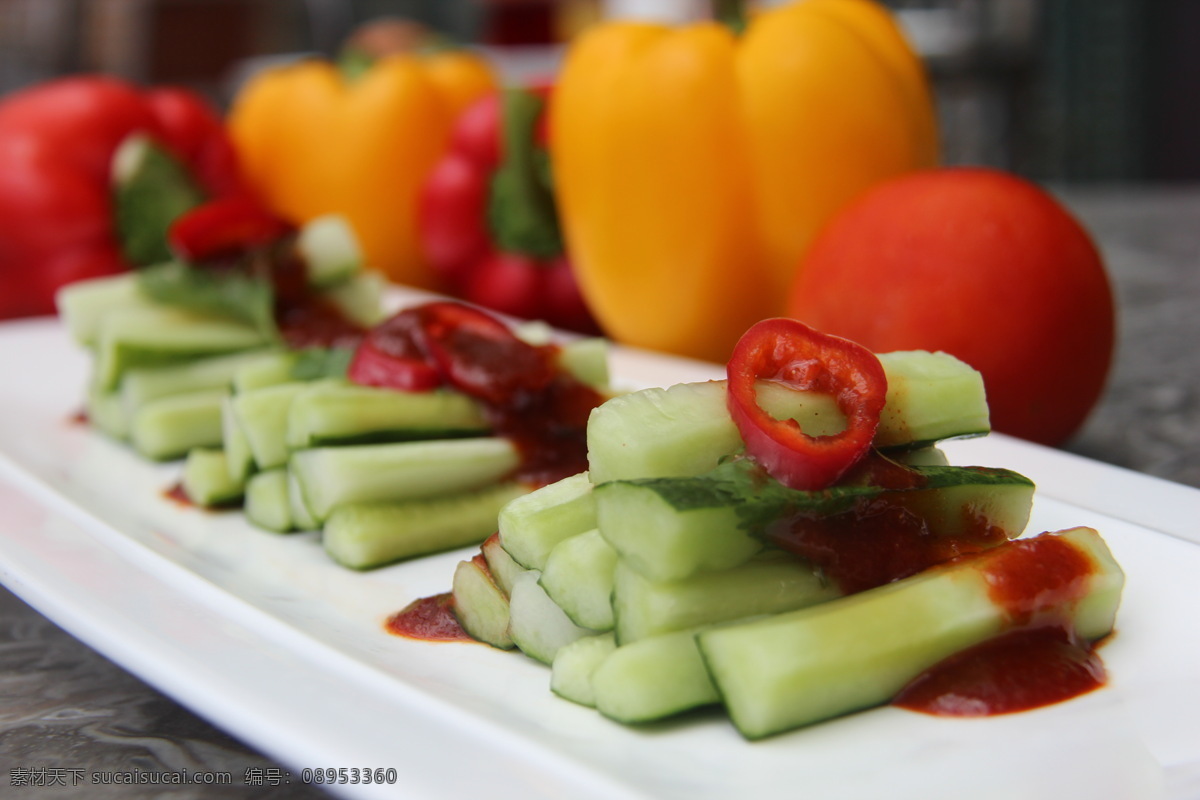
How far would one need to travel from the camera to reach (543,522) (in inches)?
52.5

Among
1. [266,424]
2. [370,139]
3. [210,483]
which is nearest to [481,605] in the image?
[266,424]

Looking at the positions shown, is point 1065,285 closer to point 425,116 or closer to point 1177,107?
point 425,116

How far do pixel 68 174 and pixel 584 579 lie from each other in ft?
9.52

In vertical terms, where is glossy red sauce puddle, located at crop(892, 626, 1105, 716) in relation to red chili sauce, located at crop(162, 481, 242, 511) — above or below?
above

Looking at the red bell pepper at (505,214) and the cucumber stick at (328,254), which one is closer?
the cucumber stick at (328,254)

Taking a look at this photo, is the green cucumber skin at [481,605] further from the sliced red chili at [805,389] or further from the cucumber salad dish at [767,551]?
the sliced red chili at [805,389]

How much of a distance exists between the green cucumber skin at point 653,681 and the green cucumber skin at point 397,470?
0.66 metres

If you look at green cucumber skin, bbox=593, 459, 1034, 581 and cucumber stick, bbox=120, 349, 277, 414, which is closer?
green cucumber skin, bbox=593, 459, 1034, 581

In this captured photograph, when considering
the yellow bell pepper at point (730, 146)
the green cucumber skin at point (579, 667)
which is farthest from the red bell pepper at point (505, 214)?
the green cucumber skin at point (579, 667)

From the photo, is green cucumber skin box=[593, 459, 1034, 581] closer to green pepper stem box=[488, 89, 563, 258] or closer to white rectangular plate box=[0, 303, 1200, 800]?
white rectangular plate box=[0, 303, 1200, 800]

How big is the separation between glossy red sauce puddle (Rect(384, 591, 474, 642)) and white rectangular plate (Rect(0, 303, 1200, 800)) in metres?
0.02

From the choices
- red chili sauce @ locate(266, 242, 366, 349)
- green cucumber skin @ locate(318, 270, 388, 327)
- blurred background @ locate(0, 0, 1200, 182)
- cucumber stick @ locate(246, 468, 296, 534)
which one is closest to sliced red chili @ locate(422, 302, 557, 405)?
cucumber stick @ locate(246, 468, 296, 534)

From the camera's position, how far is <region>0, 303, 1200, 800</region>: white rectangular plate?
1021mm

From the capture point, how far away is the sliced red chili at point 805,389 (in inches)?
47.6
